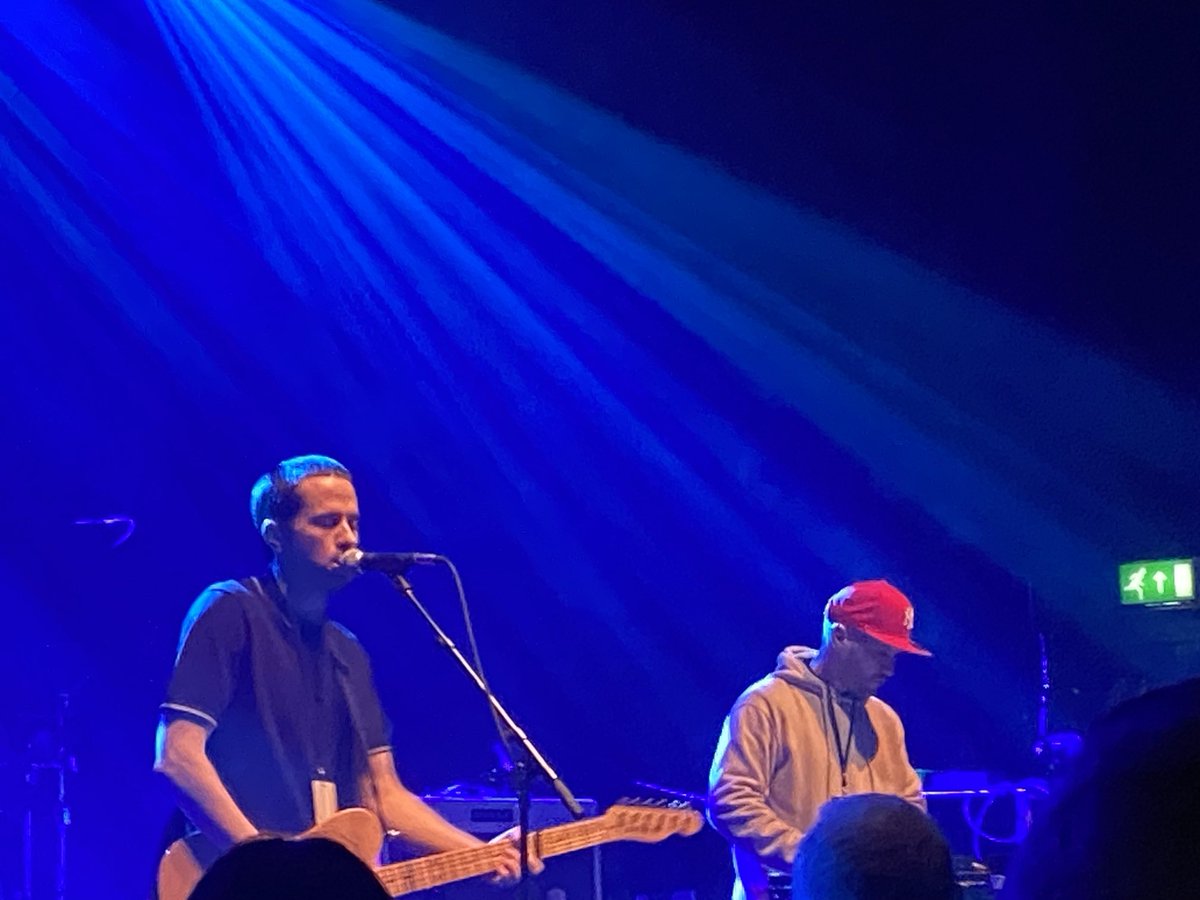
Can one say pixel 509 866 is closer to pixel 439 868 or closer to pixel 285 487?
pixel 439 868

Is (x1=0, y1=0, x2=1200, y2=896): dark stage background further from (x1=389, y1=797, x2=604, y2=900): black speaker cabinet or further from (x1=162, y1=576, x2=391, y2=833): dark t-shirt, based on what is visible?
(x1=162, y1=576, x2=391, y2=833): dark t-shirt

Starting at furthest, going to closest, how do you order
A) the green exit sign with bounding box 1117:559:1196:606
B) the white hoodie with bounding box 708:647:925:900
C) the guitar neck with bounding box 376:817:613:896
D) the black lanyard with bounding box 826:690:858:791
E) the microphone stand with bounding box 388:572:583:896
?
the green exit sign with bounding box 1117:559:1196:606 → the black lanyard with bounding box 826:690:858:791 → the white hoodie with bounding box 708:647:925:900 → the guitar neck with bounding box 376:817:613:896 → the microphone stand with bounding box 388:572:583:896

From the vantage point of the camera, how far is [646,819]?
488cm

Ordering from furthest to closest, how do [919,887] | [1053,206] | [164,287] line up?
1. [1053,206]
2. [164,287]
3. [919,887]

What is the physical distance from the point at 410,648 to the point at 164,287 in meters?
2.39

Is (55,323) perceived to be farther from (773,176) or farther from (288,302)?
(773,176)

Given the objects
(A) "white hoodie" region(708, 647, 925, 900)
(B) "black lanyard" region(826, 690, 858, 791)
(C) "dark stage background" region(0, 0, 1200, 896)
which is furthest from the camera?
(C) "dark stage background" region(0, 0, 1200, 896)

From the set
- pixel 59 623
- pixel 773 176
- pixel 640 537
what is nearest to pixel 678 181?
pixel 773 176

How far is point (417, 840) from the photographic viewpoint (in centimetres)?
443

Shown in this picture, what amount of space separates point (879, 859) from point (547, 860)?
3.91 metres

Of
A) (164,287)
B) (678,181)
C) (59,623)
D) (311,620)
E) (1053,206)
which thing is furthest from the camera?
(1053,206)

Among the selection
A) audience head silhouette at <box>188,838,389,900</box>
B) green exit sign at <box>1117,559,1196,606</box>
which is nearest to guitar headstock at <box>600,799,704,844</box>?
audience head silhouette at <box>188,838,389,900</box>

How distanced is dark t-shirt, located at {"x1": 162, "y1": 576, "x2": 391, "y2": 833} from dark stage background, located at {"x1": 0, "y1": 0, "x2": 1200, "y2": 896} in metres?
2.82

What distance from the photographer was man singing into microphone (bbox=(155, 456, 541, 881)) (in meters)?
4.08
